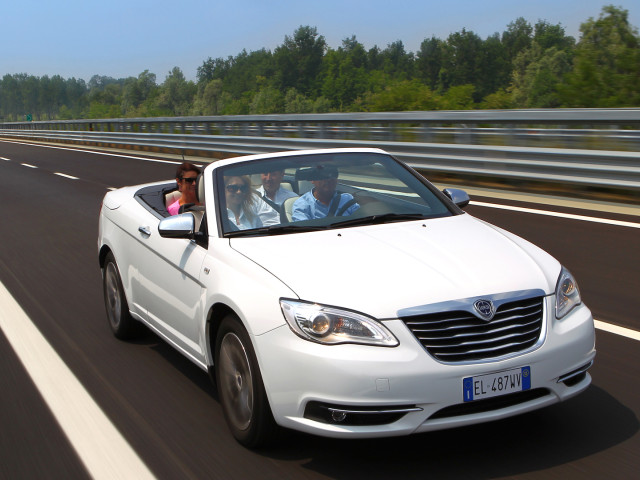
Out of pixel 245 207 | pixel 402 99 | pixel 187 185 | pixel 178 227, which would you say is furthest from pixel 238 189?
pixel 402 99

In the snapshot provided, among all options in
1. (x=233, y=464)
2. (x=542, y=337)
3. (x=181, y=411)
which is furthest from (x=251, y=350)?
(x=542, y=337)

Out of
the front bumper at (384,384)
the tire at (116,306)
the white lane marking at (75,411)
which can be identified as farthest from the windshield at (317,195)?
the tire at (116,306)

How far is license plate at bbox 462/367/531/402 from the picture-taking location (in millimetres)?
3771

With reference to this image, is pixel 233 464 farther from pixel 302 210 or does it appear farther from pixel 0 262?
pixel 0 262

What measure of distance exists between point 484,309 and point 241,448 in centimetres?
138

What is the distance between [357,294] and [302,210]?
51.7 inches

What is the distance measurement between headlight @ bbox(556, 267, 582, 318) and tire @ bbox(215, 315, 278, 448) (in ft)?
4.67

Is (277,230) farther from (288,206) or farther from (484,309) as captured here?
(484,309)

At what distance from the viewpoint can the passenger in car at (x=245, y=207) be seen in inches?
197

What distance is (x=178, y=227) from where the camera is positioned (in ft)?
16.3

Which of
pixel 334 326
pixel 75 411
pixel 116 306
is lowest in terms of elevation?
pixel 75 411

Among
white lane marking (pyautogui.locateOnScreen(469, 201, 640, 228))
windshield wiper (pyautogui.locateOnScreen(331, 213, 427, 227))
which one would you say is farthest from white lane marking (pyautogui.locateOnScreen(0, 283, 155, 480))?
white lane marking (pyautogui.locateOnScreen(469, 201, 640, 228))

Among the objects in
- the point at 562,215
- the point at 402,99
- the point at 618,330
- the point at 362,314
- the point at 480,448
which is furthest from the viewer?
the point at 402,99

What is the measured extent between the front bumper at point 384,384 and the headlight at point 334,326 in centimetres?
3
